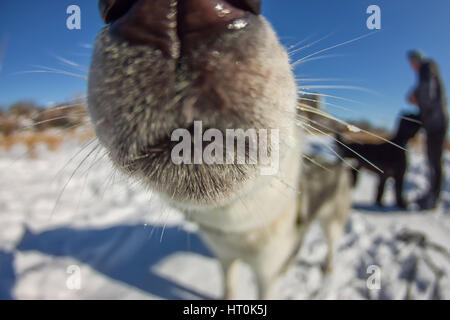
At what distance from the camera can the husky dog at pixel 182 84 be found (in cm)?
60

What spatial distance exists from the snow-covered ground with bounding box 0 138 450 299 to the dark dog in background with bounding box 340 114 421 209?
0.40 metres

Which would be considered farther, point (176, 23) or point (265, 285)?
point (265, 285)

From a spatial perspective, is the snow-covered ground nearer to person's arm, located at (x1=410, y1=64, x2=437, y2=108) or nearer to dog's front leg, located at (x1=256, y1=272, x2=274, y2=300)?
dog's front leg, located at (x1=256, y1=272, x2=274, y2=300)

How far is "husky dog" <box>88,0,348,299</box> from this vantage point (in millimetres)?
603

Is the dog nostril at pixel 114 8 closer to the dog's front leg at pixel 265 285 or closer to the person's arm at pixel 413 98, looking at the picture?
the dog's front leg at pixel 265 285

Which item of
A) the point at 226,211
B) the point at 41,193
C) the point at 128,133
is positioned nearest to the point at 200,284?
the point at 226,211

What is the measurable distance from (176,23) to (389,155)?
13.6 feet

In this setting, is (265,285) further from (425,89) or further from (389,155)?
(425,89)

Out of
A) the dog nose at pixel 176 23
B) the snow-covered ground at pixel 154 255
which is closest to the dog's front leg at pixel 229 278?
the snow-covered ground at pixel 154 255

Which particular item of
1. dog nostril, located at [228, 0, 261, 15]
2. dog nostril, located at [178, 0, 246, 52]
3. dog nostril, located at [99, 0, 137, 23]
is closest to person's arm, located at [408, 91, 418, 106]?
dog nostril, located at [228, 0, 261, 15]

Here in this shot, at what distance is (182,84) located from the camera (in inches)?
23.6

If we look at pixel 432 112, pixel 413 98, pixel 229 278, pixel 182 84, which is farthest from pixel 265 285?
pixel 432 112

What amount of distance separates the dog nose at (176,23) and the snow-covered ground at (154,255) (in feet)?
2.14

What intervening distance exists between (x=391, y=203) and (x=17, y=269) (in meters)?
5.58
